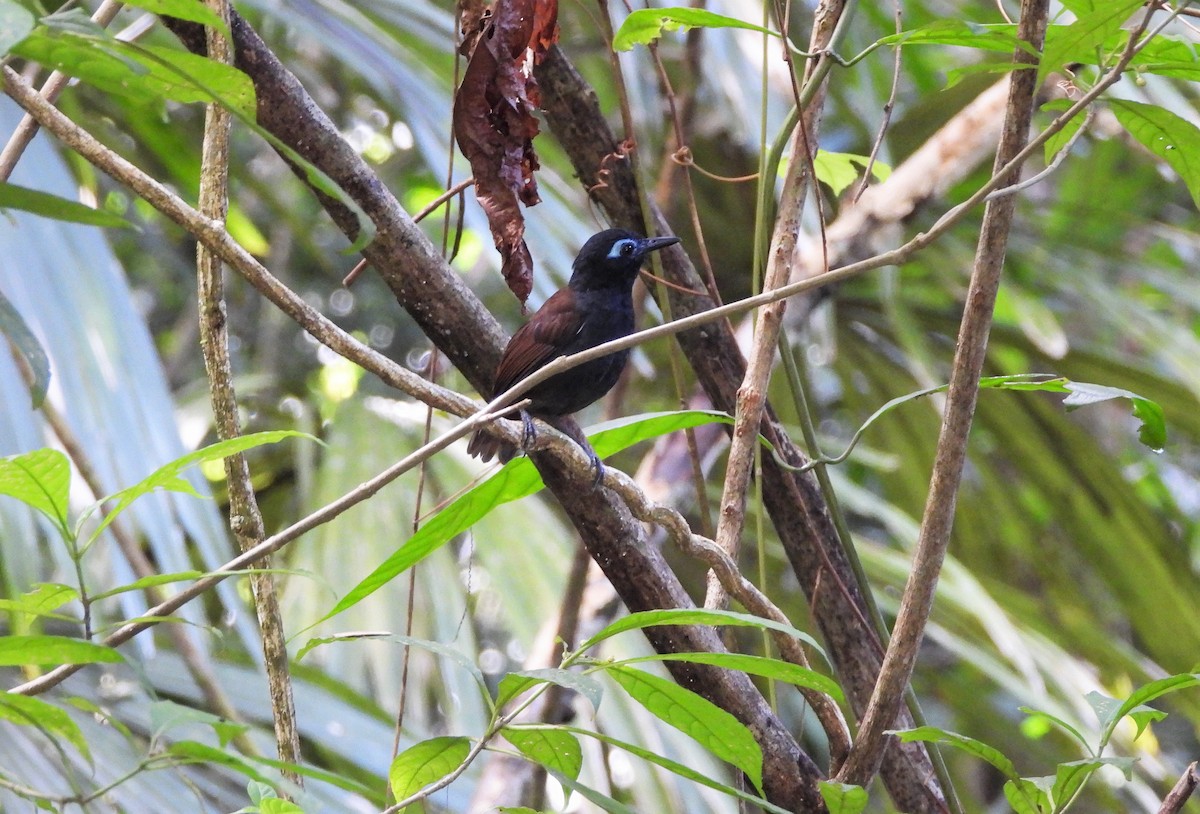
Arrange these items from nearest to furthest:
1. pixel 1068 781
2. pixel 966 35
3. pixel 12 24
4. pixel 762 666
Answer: pixel 12 24
pixel 762 666
pixel 1068 781
pixel 966 35

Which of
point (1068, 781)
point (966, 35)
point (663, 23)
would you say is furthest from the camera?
point (663, 23)

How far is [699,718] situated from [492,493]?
1.29ft

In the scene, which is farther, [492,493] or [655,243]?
[655,243]

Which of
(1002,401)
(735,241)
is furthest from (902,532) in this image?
(735,241)

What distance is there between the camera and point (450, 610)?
3.46 m

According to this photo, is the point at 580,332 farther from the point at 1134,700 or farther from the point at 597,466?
the point at 1134,700

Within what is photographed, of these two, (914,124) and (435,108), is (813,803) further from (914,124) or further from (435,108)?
(914,124)

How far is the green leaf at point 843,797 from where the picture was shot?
1.31 m

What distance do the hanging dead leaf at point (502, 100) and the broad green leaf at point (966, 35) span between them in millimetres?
580

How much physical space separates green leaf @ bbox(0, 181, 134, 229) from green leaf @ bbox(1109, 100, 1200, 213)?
113 centimetres

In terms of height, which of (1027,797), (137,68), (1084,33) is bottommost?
(1027,797)

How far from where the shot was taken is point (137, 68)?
0.91 meters

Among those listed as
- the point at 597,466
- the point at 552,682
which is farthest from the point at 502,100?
the point at 552,682

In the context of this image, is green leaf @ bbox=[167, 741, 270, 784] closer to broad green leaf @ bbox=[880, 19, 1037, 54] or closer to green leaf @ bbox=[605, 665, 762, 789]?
green leaf @ bbox=[605, 665, 762, 789]
